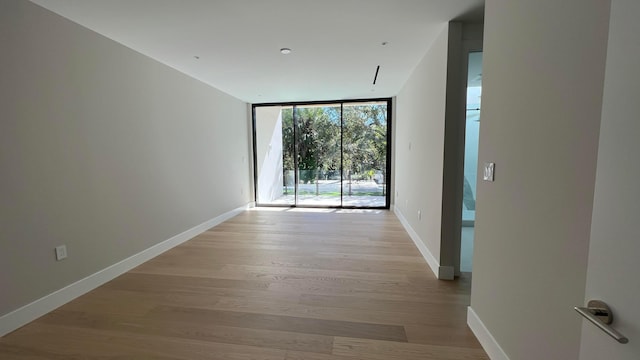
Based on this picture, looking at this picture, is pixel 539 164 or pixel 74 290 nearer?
pixel 539 164

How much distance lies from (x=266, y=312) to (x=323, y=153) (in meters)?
4.53

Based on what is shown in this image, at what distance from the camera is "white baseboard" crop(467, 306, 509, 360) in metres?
1.55

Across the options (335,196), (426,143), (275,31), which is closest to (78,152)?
(275,31)

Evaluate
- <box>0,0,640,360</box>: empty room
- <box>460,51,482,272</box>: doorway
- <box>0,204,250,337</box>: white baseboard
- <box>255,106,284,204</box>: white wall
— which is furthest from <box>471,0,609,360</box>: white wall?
<box>255,106,284,204</box>: white wall

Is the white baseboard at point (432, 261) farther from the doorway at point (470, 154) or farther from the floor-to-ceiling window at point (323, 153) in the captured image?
the floor-to-ceiling window at point (323, 153)

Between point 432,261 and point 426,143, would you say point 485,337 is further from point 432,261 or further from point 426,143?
point 426,143

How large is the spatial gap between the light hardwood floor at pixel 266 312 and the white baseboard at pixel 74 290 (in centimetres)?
6

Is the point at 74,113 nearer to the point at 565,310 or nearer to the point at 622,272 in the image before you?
the point at 622,272

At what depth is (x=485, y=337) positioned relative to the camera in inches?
67.2

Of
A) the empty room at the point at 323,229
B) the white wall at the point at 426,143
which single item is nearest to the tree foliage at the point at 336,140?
the white wall at the point at 426,143

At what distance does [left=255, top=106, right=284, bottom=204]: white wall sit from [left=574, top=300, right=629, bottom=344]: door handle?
613 cm

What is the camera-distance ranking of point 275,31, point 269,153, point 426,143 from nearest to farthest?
1. point 275,31
2. point 426,143
3. point 269,153

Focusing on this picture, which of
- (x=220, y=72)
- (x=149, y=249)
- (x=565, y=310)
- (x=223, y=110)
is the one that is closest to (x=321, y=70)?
(x=220, y=72)

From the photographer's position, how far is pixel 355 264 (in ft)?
9.89
